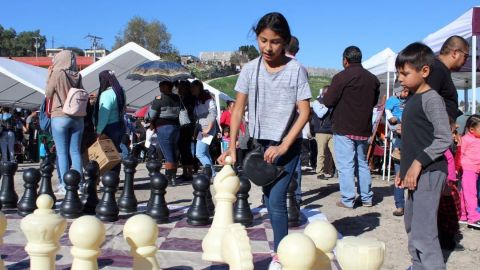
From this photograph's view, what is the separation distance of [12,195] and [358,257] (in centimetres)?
389

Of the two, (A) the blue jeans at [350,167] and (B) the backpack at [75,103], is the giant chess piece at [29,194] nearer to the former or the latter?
(B) the backpack at [75,103]

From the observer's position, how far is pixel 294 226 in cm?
398

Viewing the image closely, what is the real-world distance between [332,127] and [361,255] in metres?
3.97

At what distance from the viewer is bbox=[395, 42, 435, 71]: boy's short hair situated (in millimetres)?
2711

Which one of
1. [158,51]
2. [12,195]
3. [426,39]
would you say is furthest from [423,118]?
[158,51]

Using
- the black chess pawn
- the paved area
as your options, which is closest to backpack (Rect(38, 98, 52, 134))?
the paved area

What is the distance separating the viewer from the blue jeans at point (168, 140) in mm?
6621

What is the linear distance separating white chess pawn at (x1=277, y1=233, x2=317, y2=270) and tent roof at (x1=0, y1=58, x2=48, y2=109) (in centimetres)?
1119

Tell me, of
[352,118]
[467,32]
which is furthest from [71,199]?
[467,32]

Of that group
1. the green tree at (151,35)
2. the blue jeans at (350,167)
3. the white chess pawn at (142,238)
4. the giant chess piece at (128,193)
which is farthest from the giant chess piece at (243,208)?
the green tree at (151,35)

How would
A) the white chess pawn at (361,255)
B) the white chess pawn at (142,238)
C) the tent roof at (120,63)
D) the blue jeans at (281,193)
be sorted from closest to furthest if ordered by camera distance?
1. the white chess pawn at (361,255)
2. the white chess pawn at (142,238)
3. the blue jeans at (281,193)
4. the tent roof at (120,63)

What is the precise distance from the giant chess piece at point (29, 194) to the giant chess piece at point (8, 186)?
0.33 m

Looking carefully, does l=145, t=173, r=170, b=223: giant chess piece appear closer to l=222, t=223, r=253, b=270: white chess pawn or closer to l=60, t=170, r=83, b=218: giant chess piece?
l=60, t=170, r=83, b=218: giant chess piece

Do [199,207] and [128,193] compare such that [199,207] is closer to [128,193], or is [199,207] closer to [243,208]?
[243,208]
